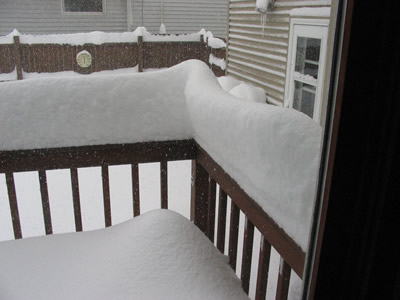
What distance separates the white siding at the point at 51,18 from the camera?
32.1 ft

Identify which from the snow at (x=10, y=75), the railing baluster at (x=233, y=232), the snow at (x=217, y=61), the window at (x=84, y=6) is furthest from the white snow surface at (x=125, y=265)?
the window at (x=84, y=6)

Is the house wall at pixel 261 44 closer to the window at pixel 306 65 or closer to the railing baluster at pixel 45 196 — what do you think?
the window at pixel 306 65

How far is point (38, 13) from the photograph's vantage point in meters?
9.99

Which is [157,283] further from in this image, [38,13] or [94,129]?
[38,13]

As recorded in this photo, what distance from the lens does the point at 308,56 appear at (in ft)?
13.5

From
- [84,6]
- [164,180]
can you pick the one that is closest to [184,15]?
[84,6]

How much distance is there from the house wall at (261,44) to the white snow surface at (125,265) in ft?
9.79

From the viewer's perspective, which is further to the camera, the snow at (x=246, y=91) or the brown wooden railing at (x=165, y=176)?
the snow at (x=246, y=91)

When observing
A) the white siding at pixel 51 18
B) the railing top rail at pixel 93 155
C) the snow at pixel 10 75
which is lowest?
the snow at pixel 10 75

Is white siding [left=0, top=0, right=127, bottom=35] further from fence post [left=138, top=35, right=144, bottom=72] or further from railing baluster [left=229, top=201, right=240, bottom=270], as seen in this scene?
railing baluster [left=229, top=201, right=240, bottom=270]

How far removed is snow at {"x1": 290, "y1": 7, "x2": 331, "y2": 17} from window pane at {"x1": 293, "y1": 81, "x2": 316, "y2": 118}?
723 mm

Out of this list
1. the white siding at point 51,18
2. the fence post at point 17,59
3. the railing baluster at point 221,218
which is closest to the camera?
the railing baluster at point 221,218

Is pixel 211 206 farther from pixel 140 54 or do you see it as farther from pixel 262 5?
pixel 140 54

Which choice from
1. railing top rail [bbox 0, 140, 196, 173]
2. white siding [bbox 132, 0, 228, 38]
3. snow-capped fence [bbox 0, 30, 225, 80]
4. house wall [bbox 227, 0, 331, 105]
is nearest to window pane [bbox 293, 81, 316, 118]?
house wall [bbox 227, 0, 331, 105]
